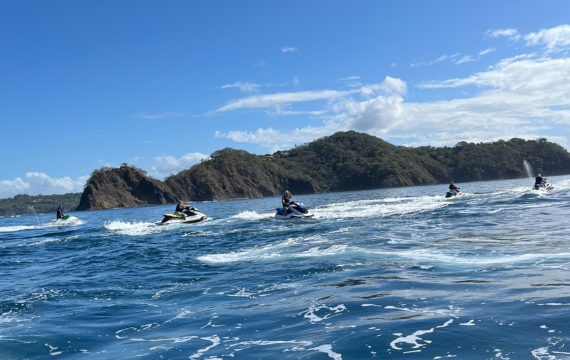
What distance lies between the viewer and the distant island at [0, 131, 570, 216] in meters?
105

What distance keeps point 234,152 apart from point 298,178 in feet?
80.5

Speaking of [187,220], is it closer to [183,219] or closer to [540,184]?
[183,219]

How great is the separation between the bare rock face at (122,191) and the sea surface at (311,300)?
294 ft

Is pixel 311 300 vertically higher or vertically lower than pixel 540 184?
lower

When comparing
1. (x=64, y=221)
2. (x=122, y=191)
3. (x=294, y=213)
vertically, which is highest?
(x=122, y=191)

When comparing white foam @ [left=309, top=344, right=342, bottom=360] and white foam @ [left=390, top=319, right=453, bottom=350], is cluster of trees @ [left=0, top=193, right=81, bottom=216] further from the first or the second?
white foam @ [left=390, top=319, right=453, bottom=350]

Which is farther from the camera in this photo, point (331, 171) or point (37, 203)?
point (37, 203)

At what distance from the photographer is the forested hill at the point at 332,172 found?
105m

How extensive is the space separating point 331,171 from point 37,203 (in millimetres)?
112186

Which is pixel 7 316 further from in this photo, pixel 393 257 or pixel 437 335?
pixel 393 257

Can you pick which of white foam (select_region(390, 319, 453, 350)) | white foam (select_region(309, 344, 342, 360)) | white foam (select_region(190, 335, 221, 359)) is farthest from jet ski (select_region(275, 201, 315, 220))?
white foam (select_region(309, 344, 342, 360))

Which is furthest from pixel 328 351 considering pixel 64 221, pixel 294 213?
pixel 64 221

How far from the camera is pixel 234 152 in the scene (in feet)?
446

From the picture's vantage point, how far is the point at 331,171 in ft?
430
